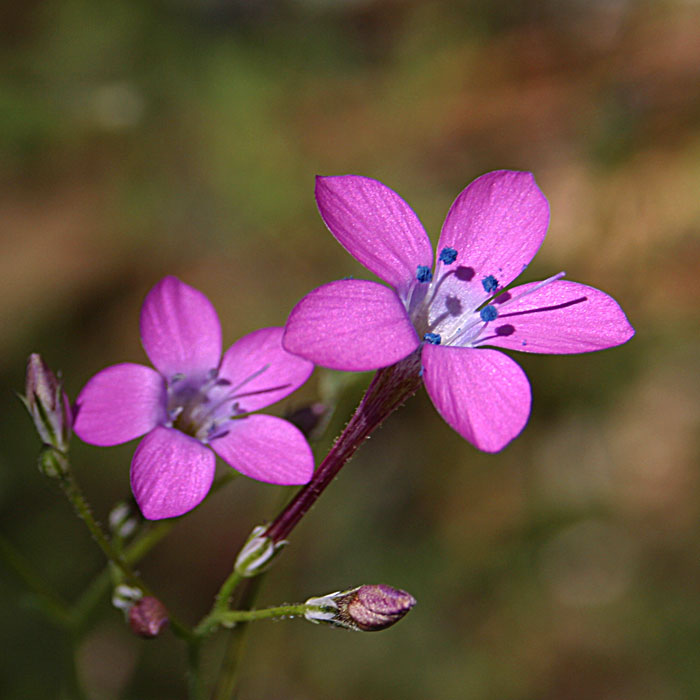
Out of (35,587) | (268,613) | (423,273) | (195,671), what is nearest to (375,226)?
(423,273)

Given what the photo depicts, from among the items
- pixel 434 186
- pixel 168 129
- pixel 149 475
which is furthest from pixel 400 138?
pixel 149 475

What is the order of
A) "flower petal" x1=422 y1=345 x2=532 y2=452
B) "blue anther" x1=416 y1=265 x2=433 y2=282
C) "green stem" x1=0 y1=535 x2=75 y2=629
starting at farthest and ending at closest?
"green stem" x1=0 y1=535 x2=75 y2=629 → "blue anther" x1=416 y1=265 x2=433 y2=282 → "flower petal" x1=422 y1=345 x2=532 y2=452

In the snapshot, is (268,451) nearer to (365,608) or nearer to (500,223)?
(365,608)

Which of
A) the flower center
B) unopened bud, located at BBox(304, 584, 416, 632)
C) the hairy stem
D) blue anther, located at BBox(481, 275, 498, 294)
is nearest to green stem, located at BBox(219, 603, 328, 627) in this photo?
unopened bud, located at BBox(304, 584, 416, 632)

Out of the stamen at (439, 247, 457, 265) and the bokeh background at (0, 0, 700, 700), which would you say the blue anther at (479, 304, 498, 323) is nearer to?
the stamen at (439, 247, 457, 265)

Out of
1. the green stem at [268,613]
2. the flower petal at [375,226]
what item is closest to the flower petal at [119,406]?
the green stem at [268,613]

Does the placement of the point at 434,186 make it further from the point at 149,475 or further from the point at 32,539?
the point at 149,475
